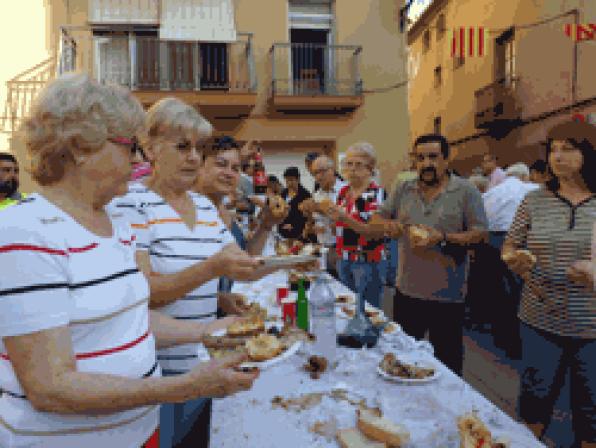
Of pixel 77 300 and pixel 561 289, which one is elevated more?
pixel 77 300

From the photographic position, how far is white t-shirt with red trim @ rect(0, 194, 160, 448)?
0.90 meters

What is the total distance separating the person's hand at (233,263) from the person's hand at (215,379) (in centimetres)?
57

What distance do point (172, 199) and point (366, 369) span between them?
3.38 feet

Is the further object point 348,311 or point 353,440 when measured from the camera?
point 348,311

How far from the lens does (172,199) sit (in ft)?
6.32

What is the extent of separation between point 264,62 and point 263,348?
1079cm

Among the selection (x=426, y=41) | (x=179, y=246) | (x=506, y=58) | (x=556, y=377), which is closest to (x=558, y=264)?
(x=556, y=377)

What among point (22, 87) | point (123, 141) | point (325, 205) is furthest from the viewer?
point (22, 87)

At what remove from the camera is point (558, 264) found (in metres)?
2.35

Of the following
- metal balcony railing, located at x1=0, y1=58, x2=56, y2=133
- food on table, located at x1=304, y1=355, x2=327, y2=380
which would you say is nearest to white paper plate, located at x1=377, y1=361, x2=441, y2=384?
food on table, located at x1=304, y1=355, x2=327, y2=380

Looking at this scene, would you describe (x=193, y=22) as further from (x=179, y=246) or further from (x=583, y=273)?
(x=583, y=273)

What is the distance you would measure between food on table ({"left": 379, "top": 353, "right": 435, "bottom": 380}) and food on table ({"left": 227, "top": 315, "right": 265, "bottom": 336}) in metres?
0.53

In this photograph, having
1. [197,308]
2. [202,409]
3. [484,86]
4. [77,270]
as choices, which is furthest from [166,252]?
[484,86]

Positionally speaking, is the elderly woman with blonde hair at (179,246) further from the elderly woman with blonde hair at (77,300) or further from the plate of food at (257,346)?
the elderly woman with blonde hair at (77,300)
